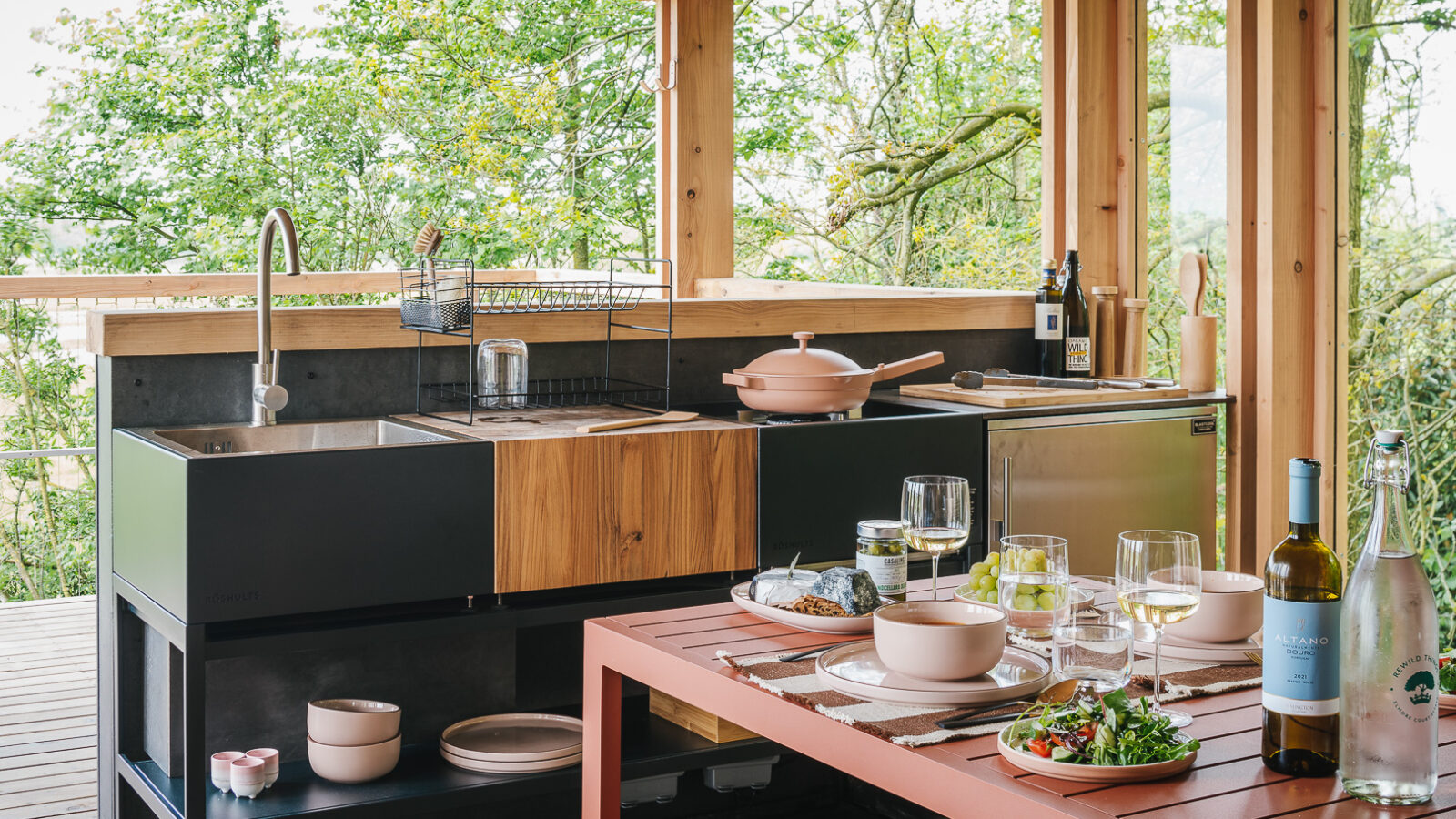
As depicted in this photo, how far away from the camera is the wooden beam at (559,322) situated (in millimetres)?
2561

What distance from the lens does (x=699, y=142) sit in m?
3.75

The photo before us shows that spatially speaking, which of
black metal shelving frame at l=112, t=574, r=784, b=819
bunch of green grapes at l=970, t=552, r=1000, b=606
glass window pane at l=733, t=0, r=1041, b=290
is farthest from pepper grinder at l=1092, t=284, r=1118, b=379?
glass window pane at l=733, t=0, r=1041, b=290

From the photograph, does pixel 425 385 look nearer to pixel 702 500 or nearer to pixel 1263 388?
pixel 702 500

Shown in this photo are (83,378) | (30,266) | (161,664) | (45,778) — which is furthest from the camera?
(30,266)

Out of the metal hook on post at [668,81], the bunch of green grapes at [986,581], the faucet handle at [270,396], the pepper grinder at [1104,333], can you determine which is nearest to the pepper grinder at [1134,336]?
the pepper grinder at [1104,333]

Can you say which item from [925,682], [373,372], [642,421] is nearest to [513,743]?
[642,421]

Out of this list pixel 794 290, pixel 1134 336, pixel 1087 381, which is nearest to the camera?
pixel 1087 381

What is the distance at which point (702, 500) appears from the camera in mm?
2672

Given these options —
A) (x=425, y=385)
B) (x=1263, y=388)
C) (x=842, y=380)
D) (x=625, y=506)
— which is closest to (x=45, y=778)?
(x=425, y=385)

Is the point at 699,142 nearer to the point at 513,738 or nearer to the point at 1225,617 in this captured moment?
the point at 513,738

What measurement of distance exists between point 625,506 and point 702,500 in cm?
17

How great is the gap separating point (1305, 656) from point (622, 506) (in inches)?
62.4

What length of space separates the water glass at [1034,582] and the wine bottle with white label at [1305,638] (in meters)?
0.31

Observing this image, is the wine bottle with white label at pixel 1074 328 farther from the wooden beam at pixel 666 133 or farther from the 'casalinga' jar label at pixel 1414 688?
the 'casalinga' jar label at pixel 1414 688
